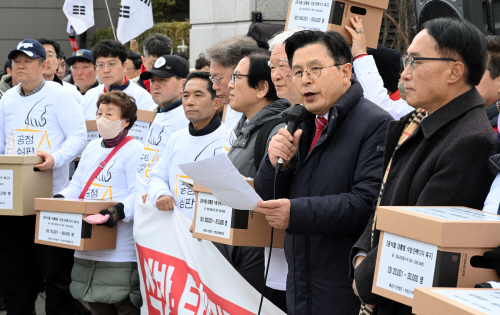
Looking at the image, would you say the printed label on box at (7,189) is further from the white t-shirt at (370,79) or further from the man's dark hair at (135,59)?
the man's dark hair at (135,59)

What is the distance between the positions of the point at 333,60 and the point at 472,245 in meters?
1.28

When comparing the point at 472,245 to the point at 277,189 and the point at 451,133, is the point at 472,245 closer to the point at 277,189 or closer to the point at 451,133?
the point at 451,133

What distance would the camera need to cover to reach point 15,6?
22047 millimetres

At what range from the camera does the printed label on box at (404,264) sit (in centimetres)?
189

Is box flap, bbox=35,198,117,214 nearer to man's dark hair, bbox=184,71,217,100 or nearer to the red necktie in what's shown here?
man's dark hair, bbox=184,71,217,100

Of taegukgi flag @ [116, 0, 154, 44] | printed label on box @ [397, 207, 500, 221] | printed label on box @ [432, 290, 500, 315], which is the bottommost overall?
printed label on box @ [432, 290, 500, 315]

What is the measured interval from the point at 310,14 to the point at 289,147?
1667 mm

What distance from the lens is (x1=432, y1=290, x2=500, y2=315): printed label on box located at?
154 cm

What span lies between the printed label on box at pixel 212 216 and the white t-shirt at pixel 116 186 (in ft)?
4.87

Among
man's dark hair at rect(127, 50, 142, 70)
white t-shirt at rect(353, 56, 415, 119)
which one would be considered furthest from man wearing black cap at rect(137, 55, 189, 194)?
man's dark hair at rect(127, 50, 142, 70)

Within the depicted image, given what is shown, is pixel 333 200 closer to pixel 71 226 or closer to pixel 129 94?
pixel 71 226

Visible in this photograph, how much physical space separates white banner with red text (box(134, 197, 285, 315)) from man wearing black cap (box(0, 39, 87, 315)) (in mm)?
1166

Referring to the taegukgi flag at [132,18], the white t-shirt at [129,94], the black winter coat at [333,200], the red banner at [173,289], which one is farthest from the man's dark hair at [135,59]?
the black winter coat at [333,200]

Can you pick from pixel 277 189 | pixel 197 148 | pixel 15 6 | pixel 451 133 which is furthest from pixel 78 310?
pixel 15 6
